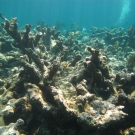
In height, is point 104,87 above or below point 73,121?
above

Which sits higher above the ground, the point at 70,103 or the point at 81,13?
the point at 81,13

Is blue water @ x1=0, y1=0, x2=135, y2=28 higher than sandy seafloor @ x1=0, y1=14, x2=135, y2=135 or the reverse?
higher

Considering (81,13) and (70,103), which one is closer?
(70,103)

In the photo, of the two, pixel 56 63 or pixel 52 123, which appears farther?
pixel 56 63

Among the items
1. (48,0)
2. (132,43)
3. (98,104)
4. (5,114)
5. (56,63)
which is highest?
(48,0)

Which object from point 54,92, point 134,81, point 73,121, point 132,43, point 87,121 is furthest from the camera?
point 132,43

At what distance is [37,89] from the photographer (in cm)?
436

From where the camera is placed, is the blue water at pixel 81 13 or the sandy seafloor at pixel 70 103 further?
the blue water at pixel 81 13

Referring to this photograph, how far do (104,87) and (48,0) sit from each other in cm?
12565

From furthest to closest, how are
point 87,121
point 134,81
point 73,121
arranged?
point 134,81 < point 73,121 < point 87,121

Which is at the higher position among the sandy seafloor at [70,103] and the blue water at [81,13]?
the blue water at [81,13]

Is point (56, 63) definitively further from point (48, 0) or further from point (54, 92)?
point (48, 0)

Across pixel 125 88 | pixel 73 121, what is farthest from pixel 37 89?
pixel 125 88

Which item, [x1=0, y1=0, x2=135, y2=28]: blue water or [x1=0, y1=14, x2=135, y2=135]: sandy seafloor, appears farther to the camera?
[x1=0, y1=0, x2=135, y2=28]: blue water
